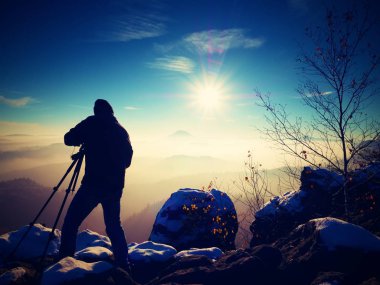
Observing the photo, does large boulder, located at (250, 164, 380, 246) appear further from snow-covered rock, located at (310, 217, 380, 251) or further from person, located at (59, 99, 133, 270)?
person, located at (59, 99, 133, 270)

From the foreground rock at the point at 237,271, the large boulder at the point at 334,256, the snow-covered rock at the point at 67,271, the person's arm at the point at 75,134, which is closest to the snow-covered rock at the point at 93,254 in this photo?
the snow-covered rock at the point at 67,271

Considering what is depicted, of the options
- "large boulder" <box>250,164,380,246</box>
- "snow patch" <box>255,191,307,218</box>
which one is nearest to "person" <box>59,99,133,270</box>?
"large boulder" <box>250,164,380,246</box>

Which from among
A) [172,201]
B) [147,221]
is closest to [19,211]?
[147,221]

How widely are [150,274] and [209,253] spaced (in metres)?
1.59

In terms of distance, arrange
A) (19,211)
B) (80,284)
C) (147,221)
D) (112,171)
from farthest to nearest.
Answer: (147,221) < (19,211) < (112,171) < (80,284)

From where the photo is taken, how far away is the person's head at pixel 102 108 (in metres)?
5.96

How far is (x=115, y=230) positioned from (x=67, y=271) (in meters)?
1.55

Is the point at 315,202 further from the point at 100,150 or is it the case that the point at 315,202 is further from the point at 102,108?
the point at 102,108

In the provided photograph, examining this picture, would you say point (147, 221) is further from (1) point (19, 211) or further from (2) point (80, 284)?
(2) point (80, 284)

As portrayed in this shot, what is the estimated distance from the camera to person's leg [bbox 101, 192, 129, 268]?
5488mm

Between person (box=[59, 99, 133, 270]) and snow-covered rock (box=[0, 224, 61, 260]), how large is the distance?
183cm

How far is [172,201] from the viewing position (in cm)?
1122

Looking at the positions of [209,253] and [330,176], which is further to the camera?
[330,176]

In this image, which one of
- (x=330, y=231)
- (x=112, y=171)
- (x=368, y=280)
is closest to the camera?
(x=368, y=280)
